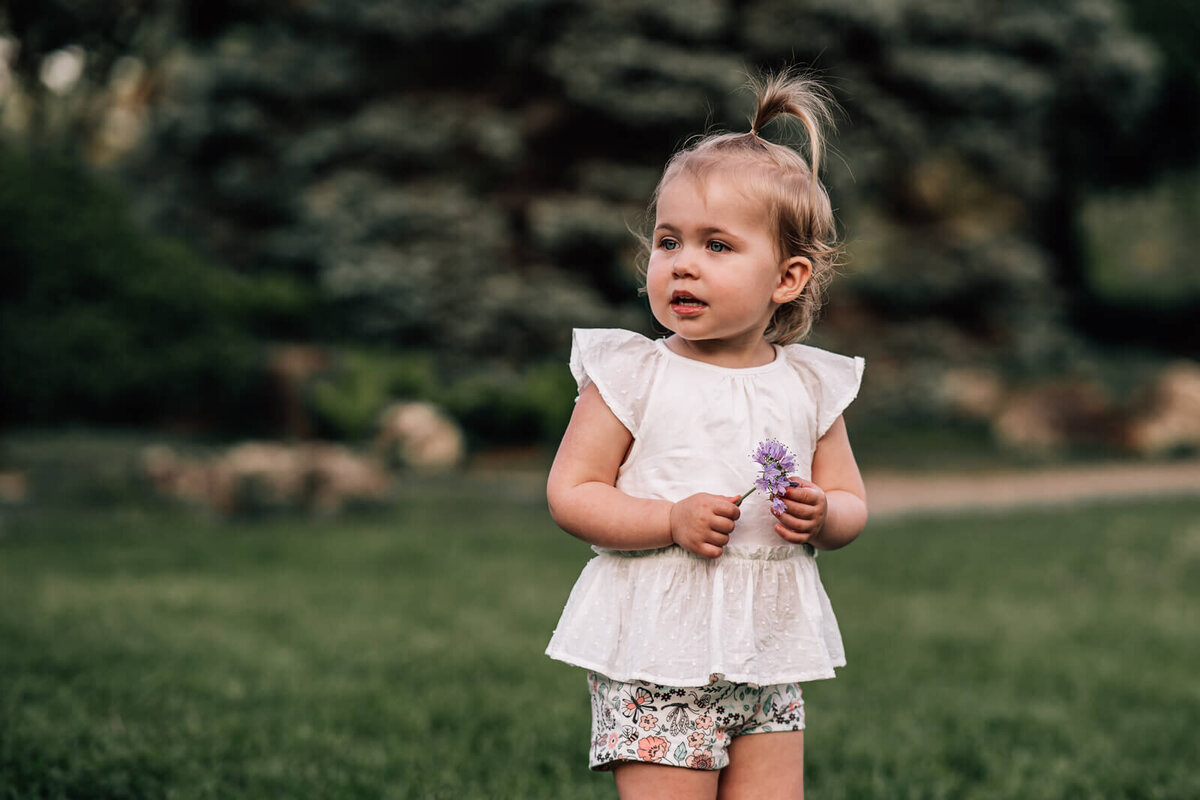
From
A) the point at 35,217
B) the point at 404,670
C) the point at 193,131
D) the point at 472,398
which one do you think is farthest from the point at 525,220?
the point at 404,670

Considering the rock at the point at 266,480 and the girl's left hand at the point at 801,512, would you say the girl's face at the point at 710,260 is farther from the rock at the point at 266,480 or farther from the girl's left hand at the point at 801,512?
the rock at the point at 266,480

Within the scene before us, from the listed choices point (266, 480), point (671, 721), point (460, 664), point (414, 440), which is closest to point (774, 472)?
point (671, 721)

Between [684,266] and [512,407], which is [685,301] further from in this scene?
[512,407]

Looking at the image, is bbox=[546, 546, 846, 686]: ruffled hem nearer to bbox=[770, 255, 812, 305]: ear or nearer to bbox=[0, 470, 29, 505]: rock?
bbox=[770, 255, 812, 305]: ear

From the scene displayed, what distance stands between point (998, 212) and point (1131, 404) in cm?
336

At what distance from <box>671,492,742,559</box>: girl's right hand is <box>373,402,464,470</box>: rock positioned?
8967mm

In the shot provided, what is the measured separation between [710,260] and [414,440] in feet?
29.4

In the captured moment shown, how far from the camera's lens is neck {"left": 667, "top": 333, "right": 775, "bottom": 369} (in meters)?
2.42

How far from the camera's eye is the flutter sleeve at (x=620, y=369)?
2.35 meters

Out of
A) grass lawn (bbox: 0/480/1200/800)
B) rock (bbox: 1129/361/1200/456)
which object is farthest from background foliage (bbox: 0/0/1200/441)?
grass lawn (bbox: 0/480/1200/800)

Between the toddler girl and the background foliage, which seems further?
the background foliage

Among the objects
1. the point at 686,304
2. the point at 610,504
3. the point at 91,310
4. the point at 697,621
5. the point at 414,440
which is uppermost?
the point at 91,310

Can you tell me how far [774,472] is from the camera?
85.0 inches

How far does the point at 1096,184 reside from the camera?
65.2 feet
